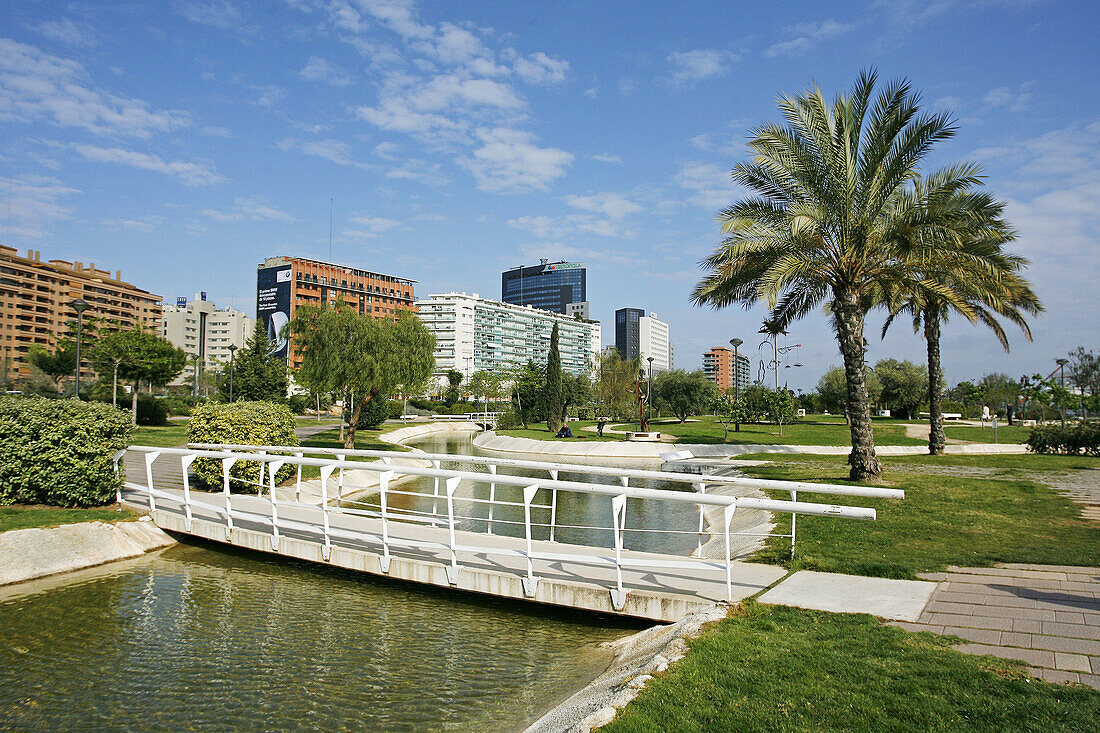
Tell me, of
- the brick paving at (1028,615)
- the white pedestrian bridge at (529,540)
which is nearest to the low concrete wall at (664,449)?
the white pedestrian bridge at (529,540)

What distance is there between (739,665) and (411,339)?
88.4 ft

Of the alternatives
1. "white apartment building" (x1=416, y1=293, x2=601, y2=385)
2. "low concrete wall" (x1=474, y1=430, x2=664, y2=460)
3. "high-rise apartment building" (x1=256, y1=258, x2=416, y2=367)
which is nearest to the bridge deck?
"low concrete wall" (x1=474, y1=430, x2=664, y2=460)

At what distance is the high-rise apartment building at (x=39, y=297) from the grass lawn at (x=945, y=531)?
A: 115m

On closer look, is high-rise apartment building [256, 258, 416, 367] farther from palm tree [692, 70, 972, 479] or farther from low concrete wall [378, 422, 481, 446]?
palm tree [692, 70, 972, 479]

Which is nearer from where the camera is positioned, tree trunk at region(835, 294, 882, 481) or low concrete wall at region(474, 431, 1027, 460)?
tree trunk at region(835, 294, 882, 481)

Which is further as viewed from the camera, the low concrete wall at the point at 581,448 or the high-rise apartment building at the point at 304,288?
the high-rise apartment building at the point at 304,288

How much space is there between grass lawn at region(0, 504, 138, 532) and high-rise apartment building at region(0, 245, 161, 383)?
105037 mm

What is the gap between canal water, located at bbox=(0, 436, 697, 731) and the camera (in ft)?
18.8

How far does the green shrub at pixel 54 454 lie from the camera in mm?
12664

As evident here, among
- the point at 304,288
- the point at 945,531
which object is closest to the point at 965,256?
the point at 945,531

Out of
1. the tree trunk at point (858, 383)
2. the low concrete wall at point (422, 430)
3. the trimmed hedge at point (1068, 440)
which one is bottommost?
the low concrete wall at point (422, 430)

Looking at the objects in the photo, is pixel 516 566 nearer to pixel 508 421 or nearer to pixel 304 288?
pixel 508 421

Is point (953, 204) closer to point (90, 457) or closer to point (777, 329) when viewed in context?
point (777, 329)

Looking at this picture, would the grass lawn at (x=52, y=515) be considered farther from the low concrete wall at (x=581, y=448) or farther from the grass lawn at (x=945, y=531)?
the low concrete wall at (x=581, y=448)
